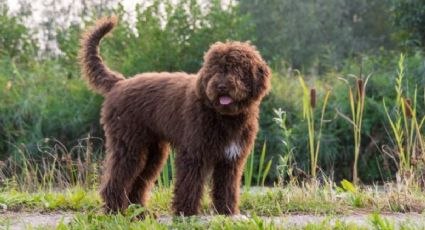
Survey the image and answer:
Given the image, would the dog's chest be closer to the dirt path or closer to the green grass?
the dirt path

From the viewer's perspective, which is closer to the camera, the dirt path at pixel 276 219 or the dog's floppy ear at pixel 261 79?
the dirt path at pixel 276 219

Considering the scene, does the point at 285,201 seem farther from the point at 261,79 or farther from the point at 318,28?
the point at 318,28

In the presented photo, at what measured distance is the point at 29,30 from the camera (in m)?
21.5

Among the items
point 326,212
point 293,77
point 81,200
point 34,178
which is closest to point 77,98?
point 293,77

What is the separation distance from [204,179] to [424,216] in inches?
88.5

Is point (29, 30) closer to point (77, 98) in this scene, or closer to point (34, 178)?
point (77, 98)

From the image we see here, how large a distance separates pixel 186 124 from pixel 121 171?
3.11ft

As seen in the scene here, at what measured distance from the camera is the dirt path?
7.47 m

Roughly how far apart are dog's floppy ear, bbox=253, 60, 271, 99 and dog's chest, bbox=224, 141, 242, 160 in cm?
51

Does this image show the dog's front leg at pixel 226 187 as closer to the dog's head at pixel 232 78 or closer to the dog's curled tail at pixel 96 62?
the dog's head at pixel 232 78

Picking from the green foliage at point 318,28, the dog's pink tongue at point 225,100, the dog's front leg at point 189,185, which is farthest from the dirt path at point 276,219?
the green foliage at point 318,28

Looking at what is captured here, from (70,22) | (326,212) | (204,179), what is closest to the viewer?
(204,179)

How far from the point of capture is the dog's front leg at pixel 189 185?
25.0 ft

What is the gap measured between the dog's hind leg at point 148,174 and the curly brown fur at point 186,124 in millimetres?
11
